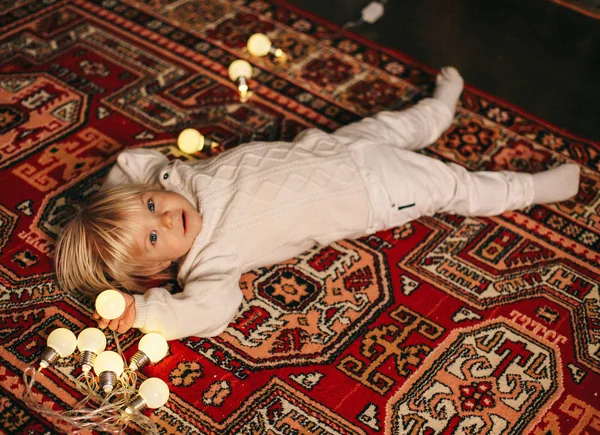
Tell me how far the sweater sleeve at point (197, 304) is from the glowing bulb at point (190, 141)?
1.39 feet

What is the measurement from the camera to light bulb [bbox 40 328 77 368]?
1351 mm

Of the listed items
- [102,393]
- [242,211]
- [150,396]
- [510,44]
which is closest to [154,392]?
[150,396]

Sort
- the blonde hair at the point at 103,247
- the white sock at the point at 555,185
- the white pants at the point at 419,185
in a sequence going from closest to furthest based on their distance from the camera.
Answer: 1. the blonde hair at the point at 103,247
2. the white pants at the point at 419,185
3. the white sock at the point at 555,185

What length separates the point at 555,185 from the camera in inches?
67.9

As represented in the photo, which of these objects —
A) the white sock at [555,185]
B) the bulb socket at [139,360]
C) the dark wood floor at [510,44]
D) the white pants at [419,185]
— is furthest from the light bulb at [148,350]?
the dark wood floor at [510,44]

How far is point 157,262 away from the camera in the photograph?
1478mm

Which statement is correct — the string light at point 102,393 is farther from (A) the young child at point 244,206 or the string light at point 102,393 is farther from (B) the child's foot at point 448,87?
(B) the child's foot at point 448,87

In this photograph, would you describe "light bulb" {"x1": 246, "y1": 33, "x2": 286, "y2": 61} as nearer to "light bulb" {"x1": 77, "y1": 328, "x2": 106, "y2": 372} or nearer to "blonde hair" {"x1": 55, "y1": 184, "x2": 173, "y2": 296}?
"blonde hair" {"x1": 55, "y1": 184, "x2": 173, "y2": 296}

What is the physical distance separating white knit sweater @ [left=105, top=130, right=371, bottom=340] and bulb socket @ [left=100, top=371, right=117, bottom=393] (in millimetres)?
115

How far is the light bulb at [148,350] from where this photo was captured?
1356mm

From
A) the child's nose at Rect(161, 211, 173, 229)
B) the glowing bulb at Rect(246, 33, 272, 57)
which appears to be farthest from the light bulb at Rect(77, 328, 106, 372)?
the glowing bulb at Rect(246, 33, 272, 57)

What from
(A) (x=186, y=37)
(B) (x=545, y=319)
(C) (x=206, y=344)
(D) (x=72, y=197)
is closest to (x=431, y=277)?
(B) (x=545, y=319)

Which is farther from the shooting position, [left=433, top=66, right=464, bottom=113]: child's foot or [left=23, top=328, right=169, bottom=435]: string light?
[left=433, top=66, right=464, bottom=113]: child's foot

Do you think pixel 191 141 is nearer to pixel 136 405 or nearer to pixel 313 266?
pixel 313 266
